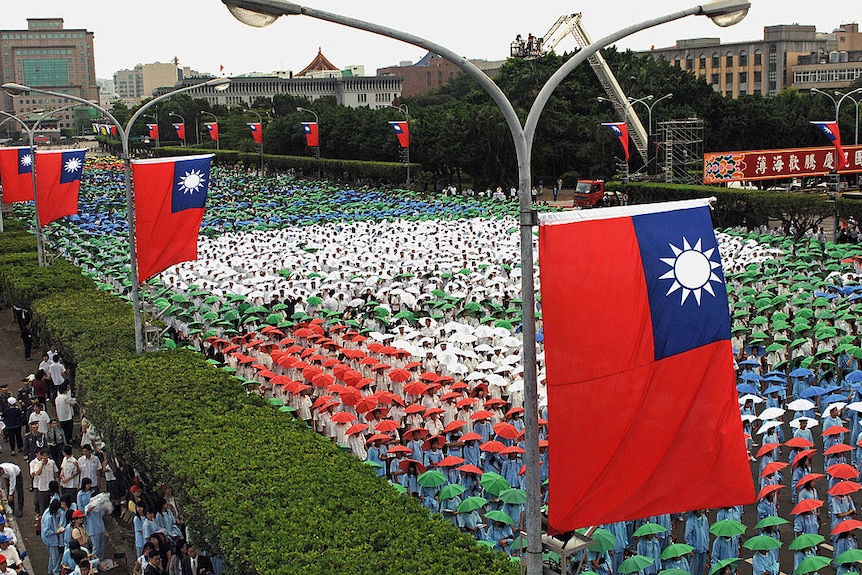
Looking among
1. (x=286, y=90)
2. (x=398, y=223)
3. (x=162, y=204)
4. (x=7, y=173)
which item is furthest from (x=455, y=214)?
(x=286, y=90)

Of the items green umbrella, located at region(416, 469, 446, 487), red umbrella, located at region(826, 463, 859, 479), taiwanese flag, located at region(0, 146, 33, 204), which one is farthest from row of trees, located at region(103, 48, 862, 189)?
green umbrella, located at region(416, 469, 446, 487)

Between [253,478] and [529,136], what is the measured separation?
20.0ft

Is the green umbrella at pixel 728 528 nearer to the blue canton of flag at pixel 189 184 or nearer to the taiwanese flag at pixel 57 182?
the blue canton of flag at pixel 189 184

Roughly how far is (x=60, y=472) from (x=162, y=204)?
173 inches

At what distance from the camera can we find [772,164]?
41.2m

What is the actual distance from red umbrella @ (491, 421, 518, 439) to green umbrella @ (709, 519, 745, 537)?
3196 mm

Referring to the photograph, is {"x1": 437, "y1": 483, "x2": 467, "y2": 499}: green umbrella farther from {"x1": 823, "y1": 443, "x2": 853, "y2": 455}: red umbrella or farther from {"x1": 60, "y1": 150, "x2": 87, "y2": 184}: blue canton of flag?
{"x1": 60, "y1": 150, "x2": 87, "y2": 184}: blue canton of flag

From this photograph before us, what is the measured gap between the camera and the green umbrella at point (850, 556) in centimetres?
952

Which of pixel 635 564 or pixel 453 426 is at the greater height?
pixel 453 426

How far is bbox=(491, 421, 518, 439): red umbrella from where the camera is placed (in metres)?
13.0

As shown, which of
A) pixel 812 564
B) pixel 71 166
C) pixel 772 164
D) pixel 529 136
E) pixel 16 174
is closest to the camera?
pixel 529 136

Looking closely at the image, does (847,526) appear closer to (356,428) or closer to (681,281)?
(681,281)

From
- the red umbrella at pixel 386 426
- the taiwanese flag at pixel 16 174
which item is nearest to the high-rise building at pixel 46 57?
the taiwanese flag at pixel 16 174

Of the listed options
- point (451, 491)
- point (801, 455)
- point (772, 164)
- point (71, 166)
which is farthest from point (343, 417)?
point (772, 164)
